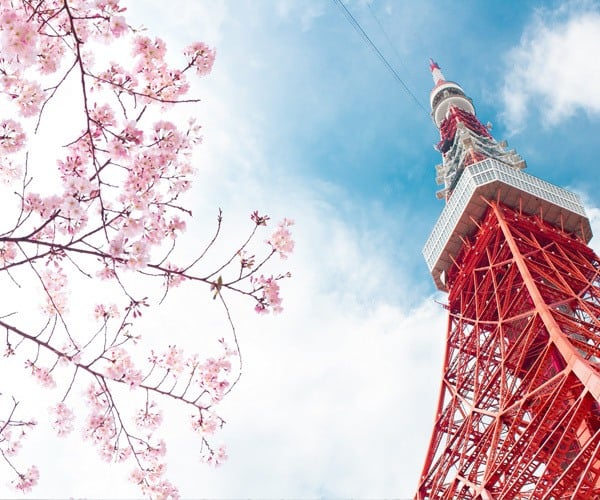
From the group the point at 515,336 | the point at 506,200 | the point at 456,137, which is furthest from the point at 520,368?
the point at 456,137

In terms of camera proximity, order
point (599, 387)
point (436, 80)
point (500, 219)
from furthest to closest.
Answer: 1. point (436, 80)
2. point (500, 219)
3. point (599, 387)

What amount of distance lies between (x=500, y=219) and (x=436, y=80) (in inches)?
834

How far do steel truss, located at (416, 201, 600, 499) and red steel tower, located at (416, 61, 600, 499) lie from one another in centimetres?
4

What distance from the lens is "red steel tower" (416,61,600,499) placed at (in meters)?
12.2

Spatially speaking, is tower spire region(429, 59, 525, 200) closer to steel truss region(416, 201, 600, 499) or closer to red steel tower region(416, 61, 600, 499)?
red steel tower region(416, 61, 600, 499)

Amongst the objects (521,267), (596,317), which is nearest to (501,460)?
(596,317)

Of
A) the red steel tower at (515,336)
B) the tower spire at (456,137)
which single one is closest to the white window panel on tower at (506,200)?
the red steel tower at (515,336)

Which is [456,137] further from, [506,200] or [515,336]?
[515,336]

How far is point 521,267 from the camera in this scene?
16141 mm

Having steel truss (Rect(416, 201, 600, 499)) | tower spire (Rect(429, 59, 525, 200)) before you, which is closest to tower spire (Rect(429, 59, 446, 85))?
tower spire (Rect(429, 59, 525, 200))

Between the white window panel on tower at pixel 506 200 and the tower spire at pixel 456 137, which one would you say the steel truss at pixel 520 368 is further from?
the tower spire at pixel 456 137

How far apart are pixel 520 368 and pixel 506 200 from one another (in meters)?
9.64

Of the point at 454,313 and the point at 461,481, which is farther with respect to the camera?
the point at 454,313

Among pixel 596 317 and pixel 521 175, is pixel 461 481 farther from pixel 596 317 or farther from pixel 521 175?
pixel 521 175
